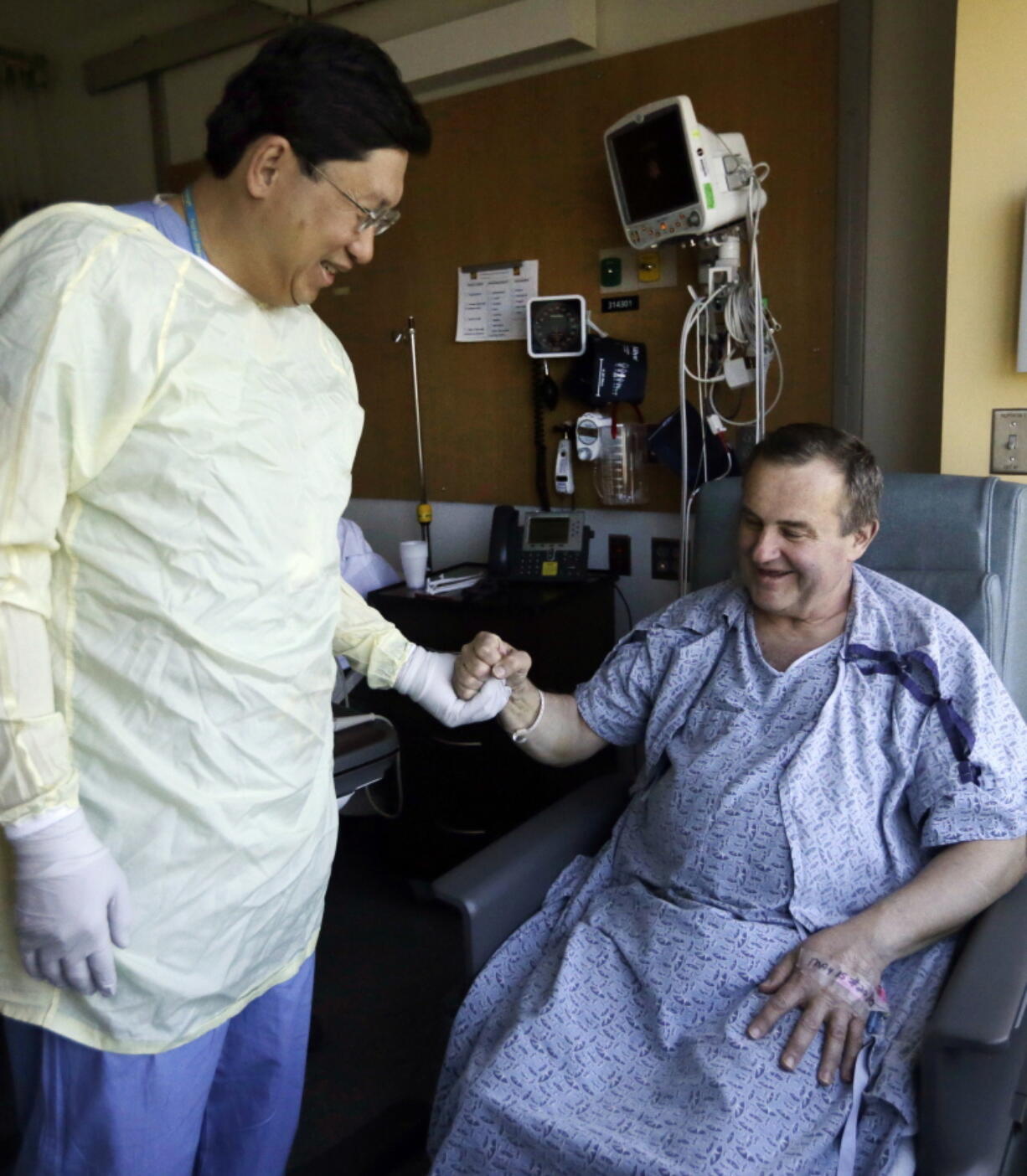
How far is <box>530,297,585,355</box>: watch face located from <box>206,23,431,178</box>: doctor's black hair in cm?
168

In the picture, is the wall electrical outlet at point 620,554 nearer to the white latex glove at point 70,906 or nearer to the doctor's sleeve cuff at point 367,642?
the doctor's sleeve cuff at point 367,642

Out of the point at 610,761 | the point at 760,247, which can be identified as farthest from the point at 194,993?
the point at 760,247

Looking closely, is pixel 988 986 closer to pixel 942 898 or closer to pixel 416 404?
pixel 942 898

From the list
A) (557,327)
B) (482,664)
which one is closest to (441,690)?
(482,664)

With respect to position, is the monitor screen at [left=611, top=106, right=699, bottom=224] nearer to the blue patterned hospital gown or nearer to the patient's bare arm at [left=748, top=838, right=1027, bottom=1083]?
the blue patterned hospital gown

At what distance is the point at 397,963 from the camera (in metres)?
2.46

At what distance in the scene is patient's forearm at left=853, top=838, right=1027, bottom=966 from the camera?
54.2 inches

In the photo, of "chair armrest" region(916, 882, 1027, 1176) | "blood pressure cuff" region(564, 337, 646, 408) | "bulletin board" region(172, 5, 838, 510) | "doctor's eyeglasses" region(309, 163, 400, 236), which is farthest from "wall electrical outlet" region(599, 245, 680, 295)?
"chair armrest" region(916, 882, 1027, 1176)

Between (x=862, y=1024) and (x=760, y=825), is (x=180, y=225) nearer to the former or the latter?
(x=760, y=825)

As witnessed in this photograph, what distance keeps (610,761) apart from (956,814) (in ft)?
4.99

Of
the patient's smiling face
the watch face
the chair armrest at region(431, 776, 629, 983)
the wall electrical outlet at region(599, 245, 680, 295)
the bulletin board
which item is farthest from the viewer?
the watch face

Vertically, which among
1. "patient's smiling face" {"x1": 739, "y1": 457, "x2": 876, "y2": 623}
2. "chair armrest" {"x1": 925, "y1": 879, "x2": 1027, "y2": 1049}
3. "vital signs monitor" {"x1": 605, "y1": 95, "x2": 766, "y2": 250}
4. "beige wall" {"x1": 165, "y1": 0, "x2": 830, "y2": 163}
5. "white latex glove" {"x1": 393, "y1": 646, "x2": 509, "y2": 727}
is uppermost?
"beige wall" {"x1": 165, "y1": 0, "x2": 830, "y2": 163}

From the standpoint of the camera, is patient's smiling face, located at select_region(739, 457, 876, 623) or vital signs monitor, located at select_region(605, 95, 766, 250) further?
vital signs monitor, located at select_region(605, 95, 766, 250)

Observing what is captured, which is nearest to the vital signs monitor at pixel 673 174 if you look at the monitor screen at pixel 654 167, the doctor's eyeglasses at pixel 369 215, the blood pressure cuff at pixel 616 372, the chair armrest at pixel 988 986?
the monitor screen at pixel 654 167
